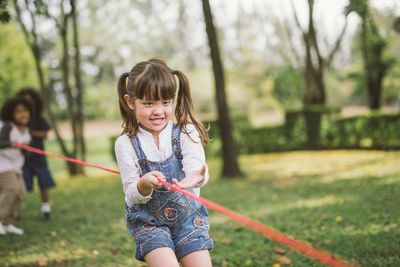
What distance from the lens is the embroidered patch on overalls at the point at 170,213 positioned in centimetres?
270

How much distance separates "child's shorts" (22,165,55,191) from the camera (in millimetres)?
7289

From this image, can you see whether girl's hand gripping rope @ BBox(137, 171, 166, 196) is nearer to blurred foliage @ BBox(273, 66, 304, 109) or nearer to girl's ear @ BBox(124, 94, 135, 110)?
girl's ear @ BBox(124, 94, 135, 110)

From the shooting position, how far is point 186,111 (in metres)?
2.93

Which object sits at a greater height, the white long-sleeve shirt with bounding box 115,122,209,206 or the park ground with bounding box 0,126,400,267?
the white long-sleeve shirt with bounding box 115,122,209,206

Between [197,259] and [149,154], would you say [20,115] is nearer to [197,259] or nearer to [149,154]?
[149,154]

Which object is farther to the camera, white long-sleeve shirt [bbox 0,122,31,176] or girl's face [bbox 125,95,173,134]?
white long-sleeve shirt [bbox 0,122,31,176]

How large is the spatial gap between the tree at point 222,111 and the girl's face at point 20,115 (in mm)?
4666

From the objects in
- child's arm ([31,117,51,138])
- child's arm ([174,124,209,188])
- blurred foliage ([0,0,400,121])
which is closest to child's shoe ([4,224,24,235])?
child's arm ([31,117,51,138])

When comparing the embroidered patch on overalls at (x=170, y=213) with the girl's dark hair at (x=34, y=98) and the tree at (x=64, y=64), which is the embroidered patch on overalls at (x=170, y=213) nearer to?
the girl's dark hair at (x=34, y=98)

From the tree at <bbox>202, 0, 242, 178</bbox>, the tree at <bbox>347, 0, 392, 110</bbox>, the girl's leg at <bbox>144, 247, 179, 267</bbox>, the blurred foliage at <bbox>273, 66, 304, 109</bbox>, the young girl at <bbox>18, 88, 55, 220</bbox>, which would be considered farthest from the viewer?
the blurred foliage at <bbox>273, 66, 304, 109</bbox>

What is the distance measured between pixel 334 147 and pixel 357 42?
7886 millimetres

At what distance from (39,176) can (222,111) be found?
494cm

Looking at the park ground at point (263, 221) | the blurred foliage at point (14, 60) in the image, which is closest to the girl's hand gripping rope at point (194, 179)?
the park ground at point (263, 221)

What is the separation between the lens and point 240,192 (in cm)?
936
